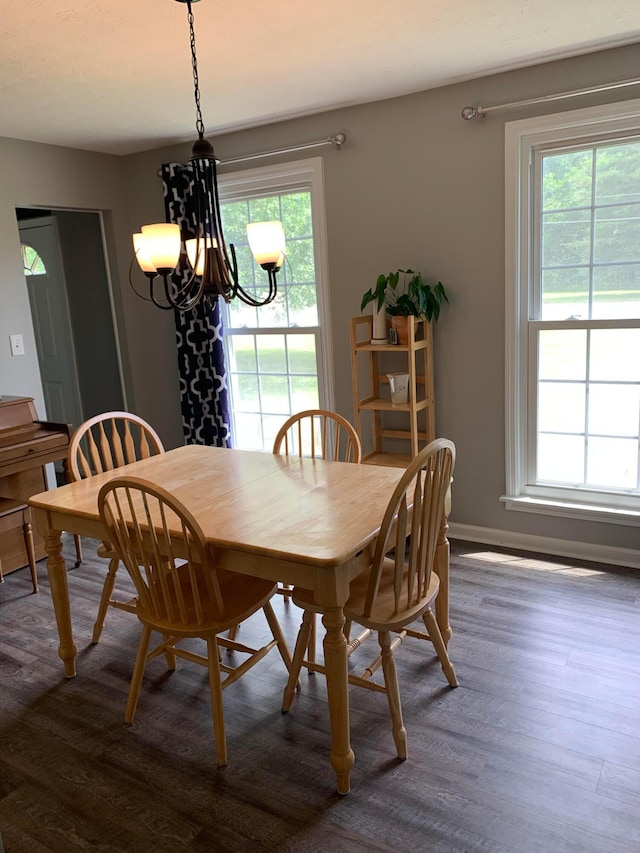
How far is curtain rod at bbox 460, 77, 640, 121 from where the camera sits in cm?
282

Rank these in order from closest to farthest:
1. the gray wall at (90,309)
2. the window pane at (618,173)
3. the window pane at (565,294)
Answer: the window pane at (618,173) < the window pane at (565,294) < the gray wall at (90,309)

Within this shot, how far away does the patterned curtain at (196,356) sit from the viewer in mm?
4102

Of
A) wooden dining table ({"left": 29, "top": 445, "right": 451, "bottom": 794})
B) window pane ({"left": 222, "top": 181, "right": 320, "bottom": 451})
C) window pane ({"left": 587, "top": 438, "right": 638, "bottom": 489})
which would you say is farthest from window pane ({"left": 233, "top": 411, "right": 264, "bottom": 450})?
window pane ({"left": 587, "top": 438, "right": 638, "bottom": 489})

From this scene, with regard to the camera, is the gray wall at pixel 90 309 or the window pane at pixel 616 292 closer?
the window pane at pixel 616 292

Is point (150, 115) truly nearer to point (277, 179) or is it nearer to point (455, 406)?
point (277, 179)

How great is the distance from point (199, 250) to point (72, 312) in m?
3.28

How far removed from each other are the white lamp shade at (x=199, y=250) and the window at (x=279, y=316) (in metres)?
1.70

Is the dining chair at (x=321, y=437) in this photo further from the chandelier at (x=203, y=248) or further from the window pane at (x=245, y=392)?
the chandelier at (x=203, y=248)

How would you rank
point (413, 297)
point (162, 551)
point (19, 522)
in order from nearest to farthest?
1. point (162, 551)
2. point (413, 297)
3. point (19, 522)

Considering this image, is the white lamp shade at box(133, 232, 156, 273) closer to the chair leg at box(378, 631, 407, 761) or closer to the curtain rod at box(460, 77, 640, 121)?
the chair leg at box(378, 631, 407, 761)

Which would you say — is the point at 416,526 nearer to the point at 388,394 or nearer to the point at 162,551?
the point at 162,551

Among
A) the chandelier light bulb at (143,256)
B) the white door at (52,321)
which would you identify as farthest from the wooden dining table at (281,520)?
the white door at (52,321)

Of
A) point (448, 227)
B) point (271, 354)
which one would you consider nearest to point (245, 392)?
point (271, 354)

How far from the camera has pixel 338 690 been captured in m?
1.86
